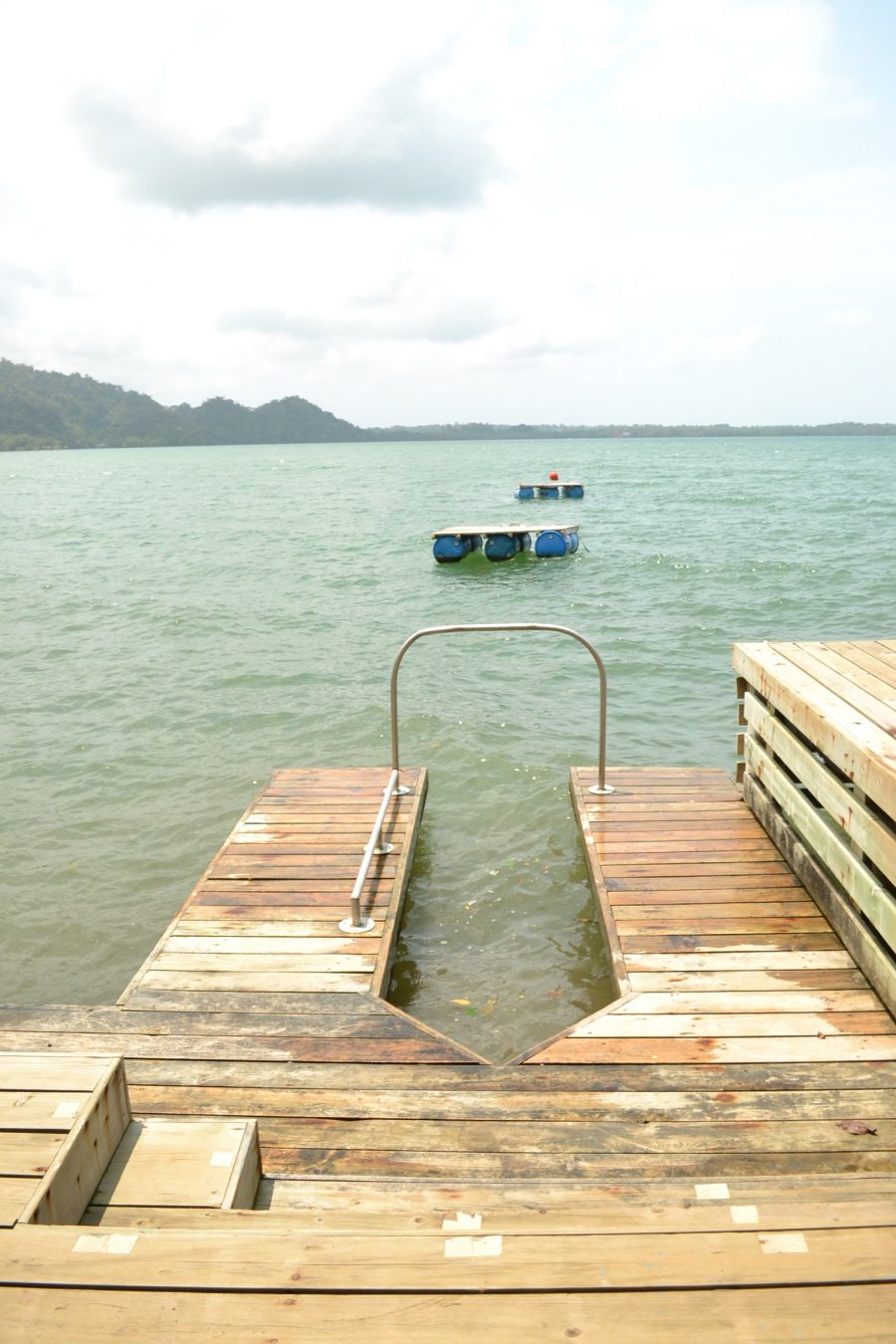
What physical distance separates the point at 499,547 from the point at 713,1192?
24316 millimetres

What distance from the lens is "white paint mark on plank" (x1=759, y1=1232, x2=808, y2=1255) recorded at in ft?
5.98

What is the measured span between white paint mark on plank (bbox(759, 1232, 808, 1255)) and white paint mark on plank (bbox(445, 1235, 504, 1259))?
51 centimetres

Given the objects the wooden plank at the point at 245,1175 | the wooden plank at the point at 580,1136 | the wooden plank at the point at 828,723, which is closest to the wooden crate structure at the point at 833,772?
the wooden plank at the point at 828,723

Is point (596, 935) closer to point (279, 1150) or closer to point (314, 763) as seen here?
point (279, 1150)

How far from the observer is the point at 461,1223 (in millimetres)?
2141

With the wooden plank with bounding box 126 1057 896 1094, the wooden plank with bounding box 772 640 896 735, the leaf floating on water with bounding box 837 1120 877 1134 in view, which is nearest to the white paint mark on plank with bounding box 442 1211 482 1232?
the wooden plank with bounding box 126 1057 896 1094

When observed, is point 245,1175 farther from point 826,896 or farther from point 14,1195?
point 826,896

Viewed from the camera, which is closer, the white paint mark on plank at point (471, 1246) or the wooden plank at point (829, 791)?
the white paint mark on plank at point (471, 1246)

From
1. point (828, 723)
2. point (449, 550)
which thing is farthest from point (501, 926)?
point (449, 550)

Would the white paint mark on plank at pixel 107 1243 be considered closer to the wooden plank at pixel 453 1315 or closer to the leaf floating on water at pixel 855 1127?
the wooden plank at pixel 453 1315

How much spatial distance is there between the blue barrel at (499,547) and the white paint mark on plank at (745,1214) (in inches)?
969

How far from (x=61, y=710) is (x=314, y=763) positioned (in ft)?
13.0

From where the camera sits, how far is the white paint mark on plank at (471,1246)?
185 centimetres

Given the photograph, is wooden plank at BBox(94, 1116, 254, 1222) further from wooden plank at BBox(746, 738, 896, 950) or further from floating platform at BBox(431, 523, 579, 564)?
floating platform at BBox(431, 523, 579, 564)
